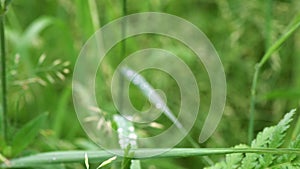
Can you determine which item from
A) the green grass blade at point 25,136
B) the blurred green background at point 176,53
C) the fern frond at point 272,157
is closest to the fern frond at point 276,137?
the fern frond at point 272,157

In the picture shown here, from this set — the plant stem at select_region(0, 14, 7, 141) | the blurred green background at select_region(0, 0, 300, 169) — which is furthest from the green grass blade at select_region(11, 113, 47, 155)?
the blurred green background at select_region(0, 0, 300, 169)

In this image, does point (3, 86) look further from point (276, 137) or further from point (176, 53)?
point (176, 53)

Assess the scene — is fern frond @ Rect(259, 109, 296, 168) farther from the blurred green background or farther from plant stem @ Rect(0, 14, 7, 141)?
the blurred green background

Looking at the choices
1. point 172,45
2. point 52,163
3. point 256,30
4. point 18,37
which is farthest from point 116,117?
point 256,30

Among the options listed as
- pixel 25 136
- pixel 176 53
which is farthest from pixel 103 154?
pixel 176 53

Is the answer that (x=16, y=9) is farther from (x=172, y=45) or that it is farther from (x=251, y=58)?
(x=251, y=58)

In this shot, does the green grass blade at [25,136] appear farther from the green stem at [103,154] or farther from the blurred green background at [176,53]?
the blurred green background at [176,53]

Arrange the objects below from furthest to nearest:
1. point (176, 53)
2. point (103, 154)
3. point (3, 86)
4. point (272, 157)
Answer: point (176, 53), point (3, 86), point (103, 154), point (272, 157)
